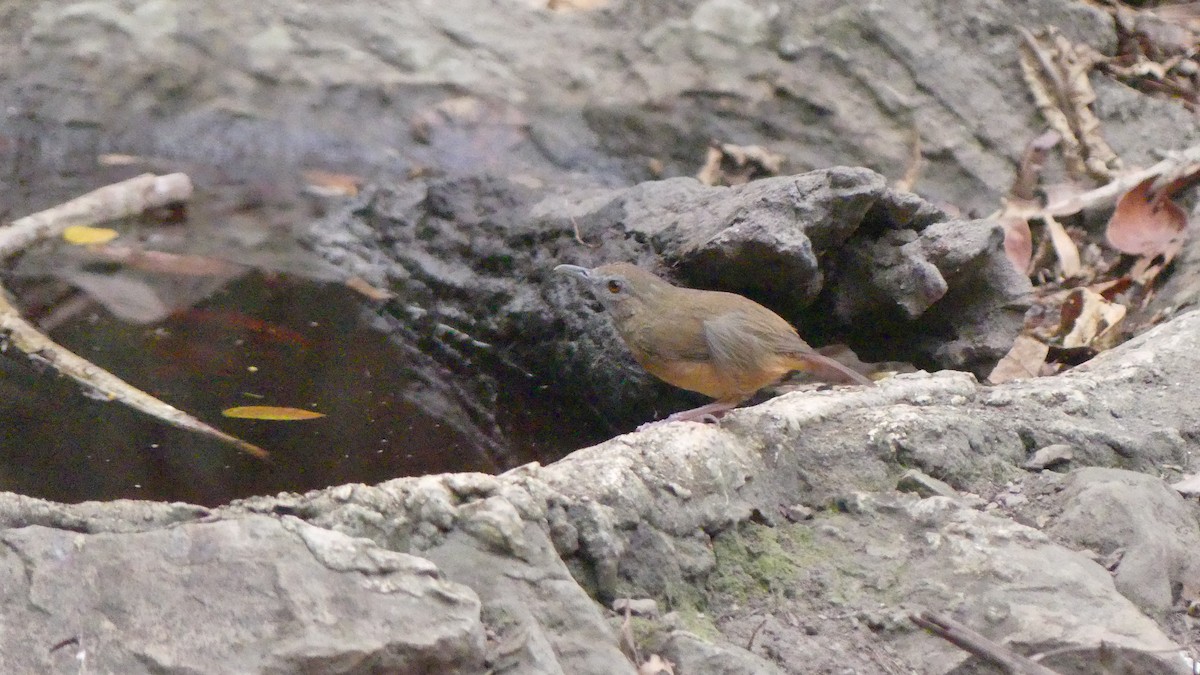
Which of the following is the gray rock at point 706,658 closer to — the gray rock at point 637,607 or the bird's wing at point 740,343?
the gray rock at point 637,607

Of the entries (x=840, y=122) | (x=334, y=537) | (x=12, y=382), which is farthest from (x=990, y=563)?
(x=840, y=122)

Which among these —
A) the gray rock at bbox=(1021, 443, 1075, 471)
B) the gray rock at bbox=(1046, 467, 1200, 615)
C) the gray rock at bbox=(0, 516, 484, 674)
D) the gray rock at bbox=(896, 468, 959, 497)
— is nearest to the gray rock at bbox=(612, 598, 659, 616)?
the gray rock at bbox=(0, 516, 484, 674)

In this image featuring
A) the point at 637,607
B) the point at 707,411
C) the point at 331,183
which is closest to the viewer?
the point at 637,607

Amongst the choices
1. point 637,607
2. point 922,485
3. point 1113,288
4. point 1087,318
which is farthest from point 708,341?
point 1113,288

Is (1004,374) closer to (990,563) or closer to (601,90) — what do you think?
(990,563)

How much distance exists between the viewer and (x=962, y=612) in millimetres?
2619

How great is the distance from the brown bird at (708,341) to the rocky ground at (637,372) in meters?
0.26

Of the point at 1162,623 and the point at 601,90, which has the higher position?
the point at 1162,623

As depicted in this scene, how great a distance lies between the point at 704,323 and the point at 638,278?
42 cm

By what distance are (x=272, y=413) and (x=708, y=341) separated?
1408 millimetres

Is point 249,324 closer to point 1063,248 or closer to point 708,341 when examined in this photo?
point 708,341

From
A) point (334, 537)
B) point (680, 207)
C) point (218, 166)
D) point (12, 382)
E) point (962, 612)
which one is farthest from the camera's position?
point (218, 166)

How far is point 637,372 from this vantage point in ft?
15.5

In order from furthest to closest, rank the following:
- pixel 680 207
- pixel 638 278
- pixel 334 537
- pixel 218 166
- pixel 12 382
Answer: pixel 218 166
pixel 680 207
pixel 638 278
pixel 12 382
pixel 334 537
